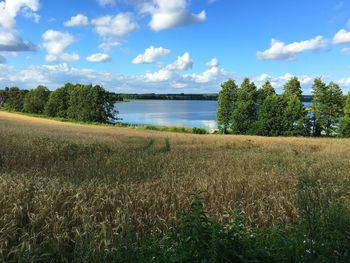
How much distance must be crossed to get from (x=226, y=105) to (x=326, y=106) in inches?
731

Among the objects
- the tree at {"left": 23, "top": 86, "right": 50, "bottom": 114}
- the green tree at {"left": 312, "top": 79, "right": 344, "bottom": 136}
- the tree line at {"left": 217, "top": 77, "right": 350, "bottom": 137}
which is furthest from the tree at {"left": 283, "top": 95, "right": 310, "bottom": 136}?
the tree at {"left": 23, "top": 86, "right": 50, "bottom": 114}

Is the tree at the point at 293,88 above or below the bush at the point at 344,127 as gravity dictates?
above

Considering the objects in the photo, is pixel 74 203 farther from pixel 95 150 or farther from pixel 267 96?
pixel 267 96

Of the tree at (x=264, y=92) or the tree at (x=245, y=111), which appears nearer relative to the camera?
the tree at (x=245, y=111)

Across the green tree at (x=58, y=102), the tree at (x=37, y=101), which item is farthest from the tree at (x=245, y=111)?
the tree at (x=37, y=101)

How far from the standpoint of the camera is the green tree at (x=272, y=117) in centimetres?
6981

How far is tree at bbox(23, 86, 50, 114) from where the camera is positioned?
11738 centimetres

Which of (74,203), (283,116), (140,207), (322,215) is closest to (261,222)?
(322,215)

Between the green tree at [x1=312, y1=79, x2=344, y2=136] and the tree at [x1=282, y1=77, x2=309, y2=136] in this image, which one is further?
the green tree at [x1=312, y1=79, x2=344, y2=136]

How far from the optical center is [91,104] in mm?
92562

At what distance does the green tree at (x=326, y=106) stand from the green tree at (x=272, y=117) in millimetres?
5700

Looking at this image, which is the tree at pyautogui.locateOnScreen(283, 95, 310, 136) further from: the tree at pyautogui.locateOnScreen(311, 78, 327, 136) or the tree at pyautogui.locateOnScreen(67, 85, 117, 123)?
the tree at pyautogui.locateOnScreen(67, 85, 117, 123)

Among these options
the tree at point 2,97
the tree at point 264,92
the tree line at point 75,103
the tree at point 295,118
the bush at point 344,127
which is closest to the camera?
the bush at point 344,127

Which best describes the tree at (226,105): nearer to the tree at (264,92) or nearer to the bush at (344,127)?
the tree at (264,92)
